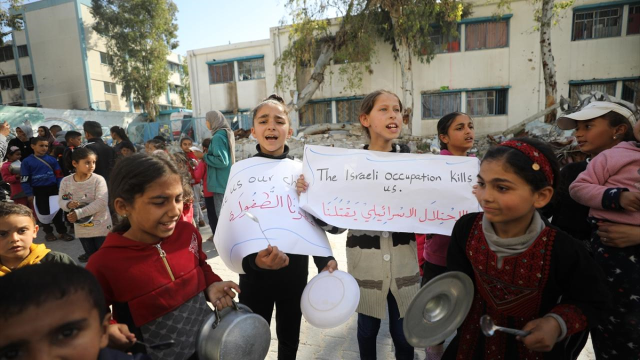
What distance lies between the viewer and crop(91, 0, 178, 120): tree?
2375 centimetres

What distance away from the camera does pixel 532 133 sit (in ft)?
43.9

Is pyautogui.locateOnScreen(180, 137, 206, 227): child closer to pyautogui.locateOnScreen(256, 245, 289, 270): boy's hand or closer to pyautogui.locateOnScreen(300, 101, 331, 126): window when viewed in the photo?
pyautogui.locateOnScreen(256, 245, 289, 270): boy's hand

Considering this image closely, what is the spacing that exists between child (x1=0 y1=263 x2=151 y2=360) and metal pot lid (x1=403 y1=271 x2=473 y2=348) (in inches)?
41.0

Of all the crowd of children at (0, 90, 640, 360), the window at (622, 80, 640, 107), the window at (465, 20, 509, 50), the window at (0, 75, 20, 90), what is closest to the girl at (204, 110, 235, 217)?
the crowd of children at (0, 90, 640, 360)

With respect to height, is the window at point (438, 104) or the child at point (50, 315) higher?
the window at point (438, 104)

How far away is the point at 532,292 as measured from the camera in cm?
133

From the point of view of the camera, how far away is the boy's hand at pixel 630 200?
58.9 inches

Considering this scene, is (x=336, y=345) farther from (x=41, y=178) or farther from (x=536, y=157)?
(x=41, y=178)

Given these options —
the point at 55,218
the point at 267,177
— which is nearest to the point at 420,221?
the point at 267,177

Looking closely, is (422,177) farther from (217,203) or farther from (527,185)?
(217,203)

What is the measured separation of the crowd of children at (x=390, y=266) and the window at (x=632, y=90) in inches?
703

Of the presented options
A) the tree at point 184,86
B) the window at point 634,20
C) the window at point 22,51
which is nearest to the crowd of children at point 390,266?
the window at point 634,20

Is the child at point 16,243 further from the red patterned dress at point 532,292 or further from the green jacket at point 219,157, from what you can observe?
the green jacket at point 219,157

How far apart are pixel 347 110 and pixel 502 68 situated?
7.70 m
